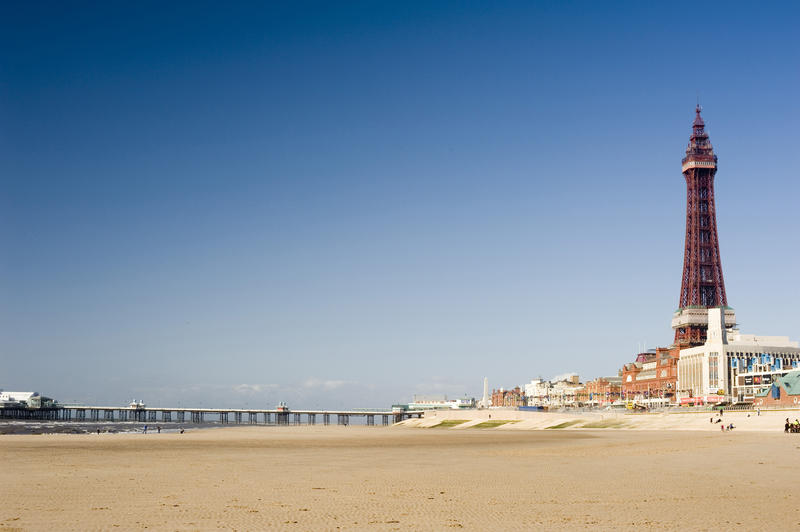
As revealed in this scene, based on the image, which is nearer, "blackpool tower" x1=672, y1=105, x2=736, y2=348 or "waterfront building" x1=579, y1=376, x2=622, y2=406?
"blackpool tower" x1=672, y1=105, x2=736, y2=348

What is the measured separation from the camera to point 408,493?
21.2m

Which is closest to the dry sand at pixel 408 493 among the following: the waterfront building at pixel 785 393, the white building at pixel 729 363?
the waterfront building at pixel 785 393

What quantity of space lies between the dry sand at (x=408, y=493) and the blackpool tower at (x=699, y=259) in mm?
135735

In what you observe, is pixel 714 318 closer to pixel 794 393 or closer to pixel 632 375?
pixel 632 375

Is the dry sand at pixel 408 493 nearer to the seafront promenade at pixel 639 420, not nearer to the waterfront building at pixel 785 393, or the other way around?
the seafront promenade at pixel 639 420

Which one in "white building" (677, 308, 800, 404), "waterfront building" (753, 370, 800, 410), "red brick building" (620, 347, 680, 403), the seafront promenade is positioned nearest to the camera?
→ the seafront promenade

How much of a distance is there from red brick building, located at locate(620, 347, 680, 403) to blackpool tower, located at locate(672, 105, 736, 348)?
578 cm

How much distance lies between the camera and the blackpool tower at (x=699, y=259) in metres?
162

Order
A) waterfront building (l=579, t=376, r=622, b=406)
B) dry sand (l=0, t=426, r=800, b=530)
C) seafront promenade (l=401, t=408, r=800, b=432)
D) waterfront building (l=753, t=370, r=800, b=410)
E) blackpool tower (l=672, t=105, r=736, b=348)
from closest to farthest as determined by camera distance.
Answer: dry sand (l=0, t=426, r=800, b=530), seafront promenade (l=401, t=408, r=800, b=432), waterfront building (l=753, t=370, r=800, b=410), blackpool tower (l=672, t=105, r=736, b=348), waterfront building (l=579, t=376, r=622, b=406)

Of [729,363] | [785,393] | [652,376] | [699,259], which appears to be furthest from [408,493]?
[699,259]

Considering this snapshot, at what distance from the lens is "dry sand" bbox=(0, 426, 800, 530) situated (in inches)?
633

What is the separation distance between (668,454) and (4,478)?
29556 mm

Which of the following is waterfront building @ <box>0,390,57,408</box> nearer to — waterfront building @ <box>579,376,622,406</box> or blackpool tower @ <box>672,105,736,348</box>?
waterfront building @ <box>579,376,622,406</box>

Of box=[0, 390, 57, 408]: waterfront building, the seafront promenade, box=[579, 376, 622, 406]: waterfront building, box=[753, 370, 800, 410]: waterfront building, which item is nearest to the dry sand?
the seafront promenade
